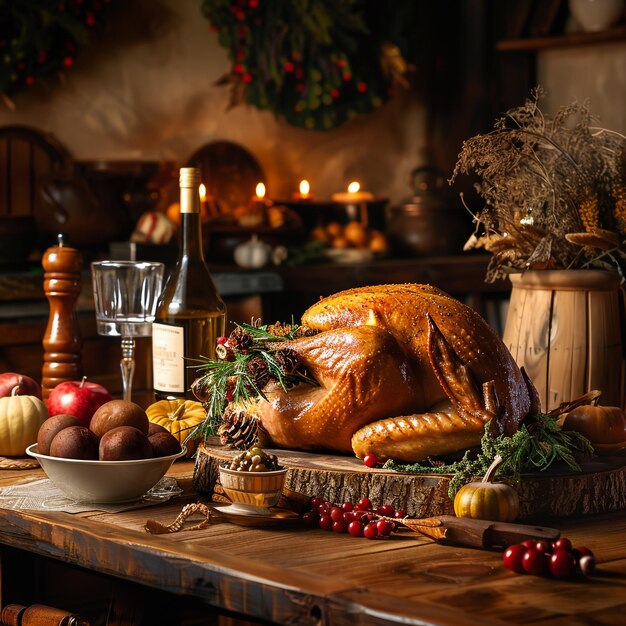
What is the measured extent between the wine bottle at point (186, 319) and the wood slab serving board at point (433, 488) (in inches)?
16.3

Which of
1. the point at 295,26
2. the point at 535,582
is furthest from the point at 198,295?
the point at 295,26

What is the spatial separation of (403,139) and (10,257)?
6.33 ft

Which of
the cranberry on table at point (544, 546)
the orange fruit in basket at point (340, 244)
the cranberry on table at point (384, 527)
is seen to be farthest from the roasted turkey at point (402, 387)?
the orange fruit in basket at point (340, 244)

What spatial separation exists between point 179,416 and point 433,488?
0.51 m

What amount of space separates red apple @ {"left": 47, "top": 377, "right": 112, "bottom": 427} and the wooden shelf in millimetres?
2845

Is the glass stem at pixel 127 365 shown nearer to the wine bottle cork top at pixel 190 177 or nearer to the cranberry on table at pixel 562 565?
the wine bottle cork top at pixel 190 177

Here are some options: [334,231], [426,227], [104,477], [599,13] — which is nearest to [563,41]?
[599,13]

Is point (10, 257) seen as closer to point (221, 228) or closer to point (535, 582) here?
point (221, 228)

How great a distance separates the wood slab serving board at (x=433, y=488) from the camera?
1326mm

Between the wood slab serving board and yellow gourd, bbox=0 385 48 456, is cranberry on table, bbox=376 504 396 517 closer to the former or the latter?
the wood slab serving board

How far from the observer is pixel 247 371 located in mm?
1487

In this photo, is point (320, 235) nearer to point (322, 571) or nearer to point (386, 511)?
point (386, 511)

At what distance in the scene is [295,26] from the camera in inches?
165

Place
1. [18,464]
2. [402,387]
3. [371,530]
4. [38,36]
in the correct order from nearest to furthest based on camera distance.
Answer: [371,530], [402,387], [18,464], [38,36]
